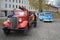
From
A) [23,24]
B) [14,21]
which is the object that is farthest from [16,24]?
[23,24]

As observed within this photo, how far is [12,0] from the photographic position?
78.8 m

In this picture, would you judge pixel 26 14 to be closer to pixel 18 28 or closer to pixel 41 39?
pixel 18 28

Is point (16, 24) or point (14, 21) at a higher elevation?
point (14, 21)

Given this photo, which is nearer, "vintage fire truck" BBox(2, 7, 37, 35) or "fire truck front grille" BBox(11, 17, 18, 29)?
"vintage fire truck" BBox(2, 7, 37, 35)

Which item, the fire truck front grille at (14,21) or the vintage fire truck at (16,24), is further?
the fire truck front grille at (14,21)

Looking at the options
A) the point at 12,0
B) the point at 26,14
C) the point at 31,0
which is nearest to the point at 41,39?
→ the point at 26,14

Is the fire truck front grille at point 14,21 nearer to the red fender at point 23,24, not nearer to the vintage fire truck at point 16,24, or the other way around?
the vintage fire truck at point 16,24

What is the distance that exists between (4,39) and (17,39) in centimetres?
83

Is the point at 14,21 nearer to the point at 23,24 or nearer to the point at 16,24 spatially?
the point at 16,24

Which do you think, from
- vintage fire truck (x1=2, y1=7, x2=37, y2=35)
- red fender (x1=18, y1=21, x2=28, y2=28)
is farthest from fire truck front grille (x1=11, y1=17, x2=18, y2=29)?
red fender (x1=18, y1=21, x2=28, y2=28)

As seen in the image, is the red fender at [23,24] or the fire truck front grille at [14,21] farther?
the fire truck front grille at [14,21]

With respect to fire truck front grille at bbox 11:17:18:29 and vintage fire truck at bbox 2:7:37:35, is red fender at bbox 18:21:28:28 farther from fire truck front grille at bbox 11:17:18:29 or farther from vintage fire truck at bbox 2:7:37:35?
fire truck front grille at bbox 11:17:18:29

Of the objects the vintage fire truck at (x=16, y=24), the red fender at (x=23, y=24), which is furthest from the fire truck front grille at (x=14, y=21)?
the red fender at (x=23, y=24)

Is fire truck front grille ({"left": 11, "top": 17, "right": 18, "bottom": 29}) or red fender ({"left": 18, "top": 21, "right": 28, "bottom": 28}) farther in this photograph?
fire truck front grille ({"left": 11, "top": 17, "right": 18, "bottom": 29})
